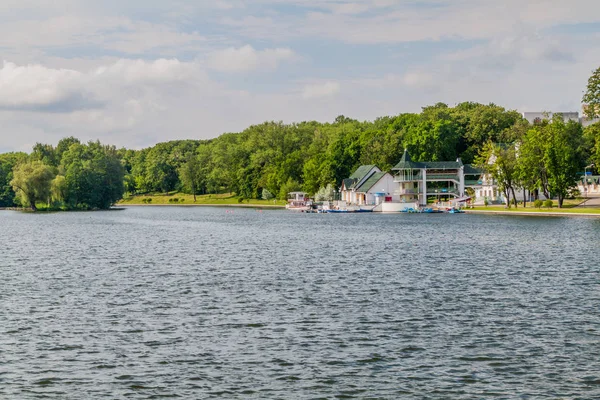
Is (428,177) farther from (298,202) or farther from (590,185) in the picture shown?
(298,202)

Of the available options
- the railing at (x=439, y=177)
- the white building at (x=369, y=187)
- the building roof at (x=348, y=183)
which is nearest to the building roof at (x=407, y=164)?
the railing at (x=439, y=177)

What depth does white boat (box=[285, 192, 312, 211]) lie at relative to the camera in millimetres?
146550

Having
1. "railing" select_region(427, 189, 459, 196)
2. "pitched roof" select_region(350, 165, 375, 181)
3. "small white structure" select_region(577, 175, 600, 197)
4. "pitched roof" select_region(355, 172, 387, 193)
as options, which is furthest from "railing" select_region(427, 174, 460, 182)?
"small white structure" select_region(577, 175, 600, 197)

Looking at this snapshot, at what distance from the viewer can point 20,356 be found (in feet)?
65.4

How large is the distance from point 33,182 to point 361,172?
65.4 metres

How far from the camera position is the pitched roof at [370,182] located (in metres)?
139

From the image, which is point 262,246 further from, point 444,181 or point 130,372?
point 444,181

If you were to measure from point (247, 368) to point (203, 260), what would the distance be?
27.4 m

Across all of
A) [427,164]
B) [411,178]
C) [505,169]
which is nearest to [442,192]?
[427,164]

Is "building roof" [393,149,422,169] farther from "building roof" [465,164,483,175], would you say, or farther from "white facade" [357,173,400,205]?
"building roof" [465,164,483,175]

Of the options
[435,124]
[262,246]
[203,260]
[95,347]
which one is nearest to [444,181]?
[435,124]

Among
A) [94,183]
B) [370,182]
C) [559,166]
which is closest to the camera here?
[559,166]

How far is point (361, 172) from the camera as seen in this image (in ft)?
487

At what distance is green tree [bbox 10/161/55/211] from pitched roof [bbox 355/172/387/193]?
62.9 meters
